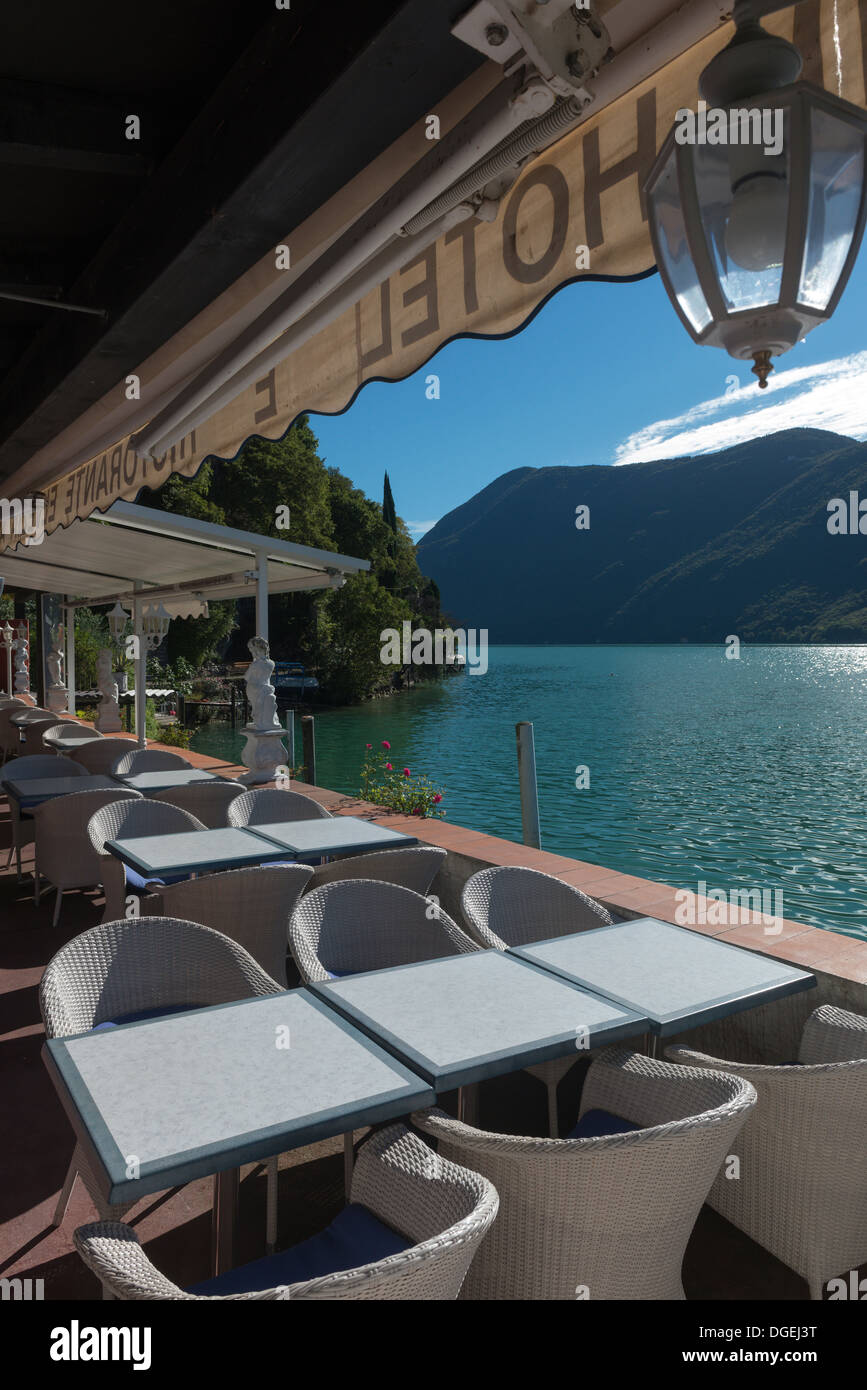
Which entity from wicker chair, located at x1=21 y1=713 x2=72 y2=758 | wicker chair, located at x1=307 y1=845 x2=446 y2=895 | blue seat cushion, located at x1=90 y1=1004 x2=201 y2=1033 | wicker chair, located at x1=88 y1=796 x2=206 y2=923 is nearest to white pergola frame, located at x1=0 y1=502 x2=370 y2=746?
A: wicker chair, located at x1=21 y1=713 x2=72 y2=758

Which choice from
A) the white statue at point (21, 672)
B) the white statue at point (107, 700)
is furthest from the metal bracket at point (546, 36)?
the white statue at point (21, 672)

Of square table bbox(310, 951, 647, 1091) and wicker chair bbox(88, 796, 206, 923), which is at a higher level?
wicker chair bbox(88, 796, 206, 923)

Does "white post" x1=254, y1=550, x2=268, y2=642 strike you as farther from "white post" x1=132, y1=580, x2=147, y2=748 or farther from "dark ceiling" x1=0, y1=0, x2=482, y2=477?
"dark ceiling" x1=0, y1=0, x2=482, y2=477

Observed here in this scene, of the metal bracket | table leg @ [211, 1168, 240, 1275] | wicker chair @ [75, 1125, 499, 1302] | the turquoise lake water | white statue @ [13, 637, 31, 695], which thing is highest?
the metal bracket

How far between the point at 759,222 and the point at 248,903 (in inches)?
103

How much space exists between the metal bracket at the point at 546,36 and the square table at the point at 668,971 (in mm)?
1757

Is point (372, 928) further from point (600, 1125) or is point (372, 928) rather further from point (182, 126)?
point (182, 126)

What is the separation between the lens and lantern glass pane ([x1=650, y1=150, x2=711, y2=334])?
1130 millimetres

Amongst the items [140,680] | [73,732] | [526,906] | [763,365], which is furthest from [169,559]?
[763,365]

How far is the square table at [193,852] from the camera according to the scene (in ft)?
10.2

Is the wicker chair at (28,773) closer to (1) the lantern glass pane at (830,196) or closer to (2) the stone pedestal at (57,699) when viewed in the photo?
(1) the lantern glass pane at (830,196)

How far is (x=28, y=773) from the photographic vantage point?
5.65 meters

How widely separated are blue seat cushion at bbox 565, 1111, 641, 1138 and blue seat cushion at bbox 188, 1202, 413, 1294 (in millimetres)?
509
